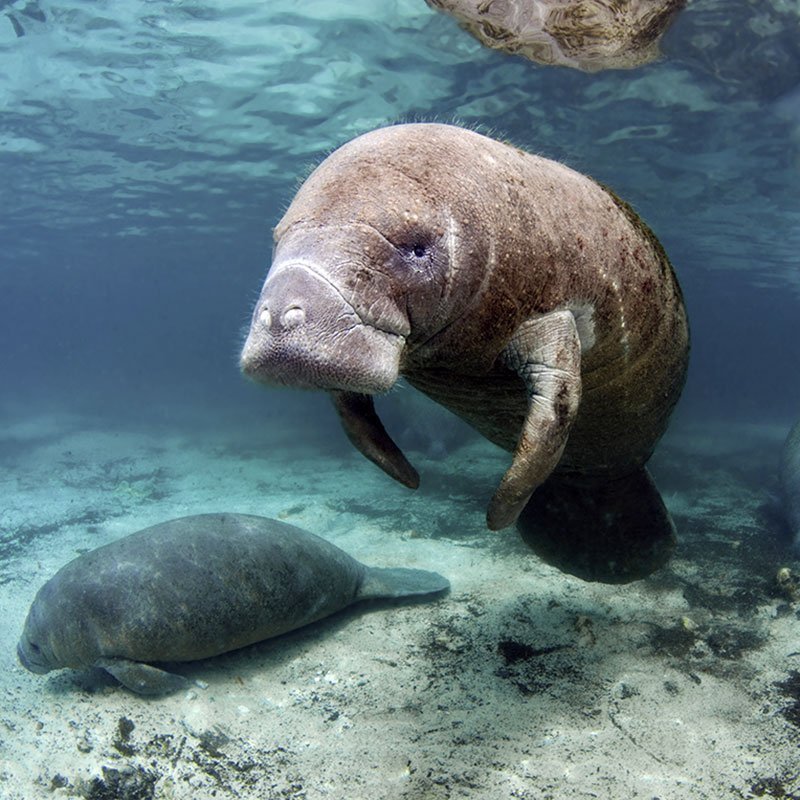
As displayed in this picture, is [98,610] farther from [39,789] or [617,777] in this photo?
[617,777]

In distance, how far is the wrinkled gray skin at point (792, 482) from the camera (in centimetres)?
812

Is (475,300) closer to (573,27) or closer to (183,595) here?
(183,595)

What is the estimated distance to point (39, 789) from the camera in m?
3.56

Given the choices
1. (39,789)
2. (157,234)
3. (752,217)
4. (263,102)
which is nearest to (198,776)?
(39,789)

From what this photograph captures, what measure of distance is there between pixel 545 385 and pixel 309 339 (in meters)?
1.18

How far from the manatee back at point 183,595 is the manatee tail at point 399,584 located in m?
0.31

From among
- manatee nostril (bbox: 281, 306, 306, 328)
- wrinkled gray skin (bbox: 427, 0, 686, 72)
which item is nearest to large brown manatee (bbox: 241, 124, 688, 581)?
manatee nostril (bbox: 281, 306, 306, 328)

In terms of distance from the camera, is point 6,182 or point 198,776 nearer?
point 198,776

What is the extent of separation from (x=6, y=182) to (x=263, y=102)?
12.7 meters

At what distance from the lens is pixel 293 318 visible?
196 cm

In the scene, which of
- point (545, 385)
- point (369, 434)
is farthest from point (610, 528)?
point (545, 385)

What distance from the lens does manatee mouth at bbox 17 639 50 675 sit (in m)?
5.11

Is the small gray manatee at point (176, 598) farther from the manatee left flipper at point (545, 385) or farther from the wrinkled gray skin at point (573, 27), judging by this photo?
the wrinkled gray skin at point (573, 27)

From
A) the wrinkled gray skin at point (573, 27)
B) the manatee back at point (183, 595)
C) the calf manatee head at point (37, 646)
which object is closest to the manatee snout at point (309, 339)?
the manatee back at point (183, 595)
